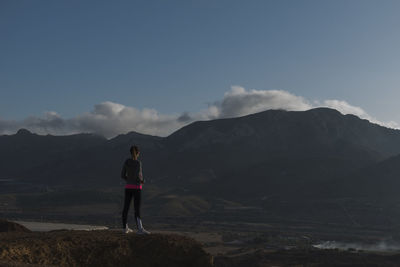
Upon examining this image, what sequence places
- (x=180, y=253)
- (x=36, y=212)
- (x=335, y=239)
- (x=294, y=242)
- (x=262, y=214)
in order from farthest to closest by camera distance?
(x=262, y=214), (x=36, y=212), (x=335, y=239), (x=294, y=242), (x=180, y=253)

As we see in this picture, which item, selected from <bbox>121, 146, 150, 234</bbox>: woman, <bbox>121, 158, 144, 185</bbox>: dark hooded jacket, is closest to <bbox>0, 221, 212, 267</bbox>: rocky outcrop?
<bbox>121, 146, 150, 234</bbox>: woman

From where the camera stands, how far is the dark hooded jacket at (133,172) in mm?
11977

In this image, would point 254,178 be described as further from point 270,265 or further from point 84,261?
point 84,261

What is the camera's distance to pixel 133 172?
39.4 feet

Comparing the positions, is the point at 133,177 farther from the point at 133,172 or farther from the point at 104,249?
the point at 104,249

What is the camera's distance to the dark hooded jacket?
1198 centimetres

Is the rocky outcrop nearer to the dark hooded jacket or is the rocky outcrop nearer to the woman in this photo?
the woman

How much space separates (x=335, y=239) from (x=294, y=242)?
11780 millimetres

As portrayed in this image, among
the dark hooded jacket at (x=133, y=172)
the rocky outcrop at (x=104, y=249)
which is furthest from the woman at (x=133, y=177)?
the rocky outcrop at (x=104, y=249)

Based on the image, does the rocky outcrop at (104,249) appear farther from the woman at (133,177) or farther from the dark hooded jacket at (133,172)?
the dark hooded jacket at (133,172)

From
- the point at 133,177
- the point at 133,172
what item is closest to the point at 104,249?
the point at 133,177

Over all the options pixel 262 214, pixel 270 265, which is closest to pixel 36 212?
pixel 262 214

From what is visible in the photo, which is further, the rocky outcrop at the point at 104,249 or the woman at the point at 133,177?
the woman at the point at 133,177

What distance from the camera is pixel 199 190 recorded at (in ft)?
569
